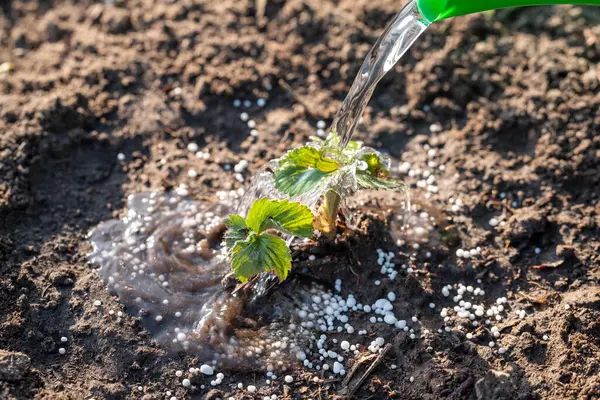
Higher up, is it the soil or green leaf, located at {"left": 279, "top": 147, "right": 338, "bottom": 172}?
green leaf, located at {"left": 279, "top": 147, "right": 338, "bottom": 172}

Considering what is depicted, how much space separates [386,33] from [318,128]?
0.83 meters

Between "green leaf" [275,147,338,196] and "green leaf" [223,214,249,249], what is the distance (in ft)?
0.63

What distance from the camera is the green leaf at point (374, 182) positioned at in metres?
2.70

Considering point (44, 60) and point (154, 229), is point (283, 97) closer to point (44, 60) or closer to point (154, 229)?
point (154, 229)

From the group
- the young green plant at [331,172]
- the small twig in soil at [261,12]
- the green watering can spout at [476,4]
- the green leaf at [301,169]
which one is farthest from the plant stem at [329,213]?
the small twig in soil at [261,12]

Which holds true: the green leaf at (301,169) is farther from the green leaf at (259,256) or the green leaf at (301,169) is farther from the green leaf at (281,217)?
the green leaf at (259,256)

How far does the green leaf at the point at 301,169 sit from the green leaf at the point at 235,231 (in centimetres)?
19

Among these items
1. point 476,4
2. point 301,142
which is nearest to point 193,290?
point 301,142

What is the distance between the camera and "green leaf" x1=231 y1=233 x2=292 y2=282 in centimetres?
266

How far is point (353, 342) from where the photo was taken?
9.29 feet

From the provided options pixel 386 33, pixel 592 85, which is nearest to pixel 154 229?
pixel 386 33

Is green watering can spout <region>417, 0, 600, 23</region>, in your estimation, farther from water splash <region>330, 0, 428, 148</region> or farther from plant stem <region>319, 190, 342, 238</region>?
plant stem <region>319, 190, 342, 238</region>

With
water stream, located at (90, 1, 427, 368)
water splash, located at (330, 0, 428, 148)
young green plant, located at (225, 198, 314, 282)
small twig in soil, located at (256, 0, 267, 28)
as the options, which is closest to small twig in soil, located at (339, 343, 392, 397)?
water stream, located at (90, 1, 427, 368)

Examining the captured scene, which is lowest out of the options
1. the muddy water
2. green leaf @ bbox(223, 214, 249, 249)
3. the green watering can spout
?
the muddy water
